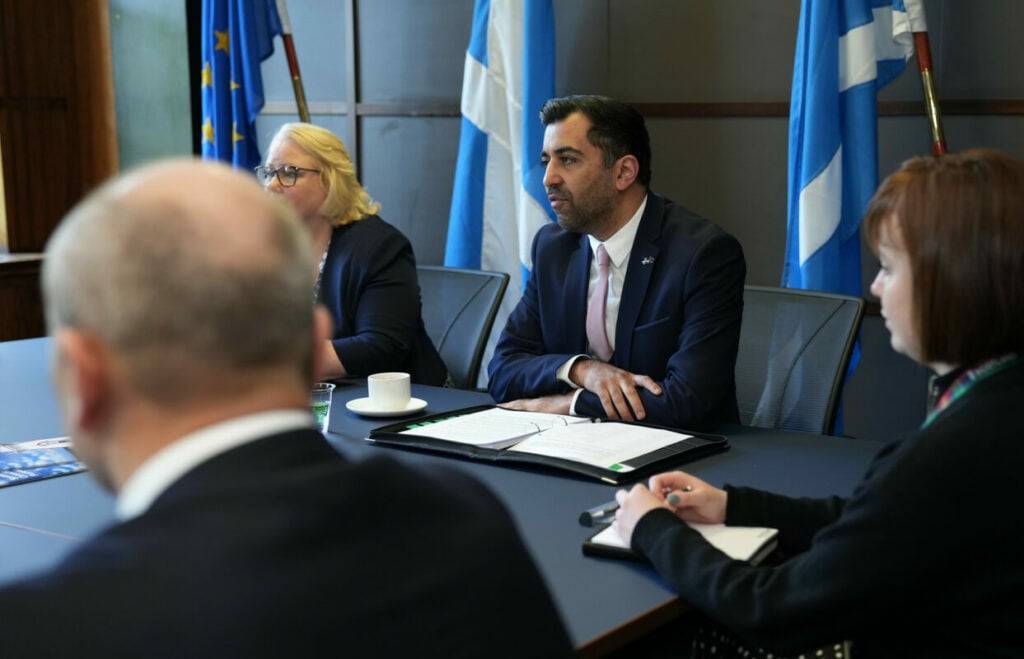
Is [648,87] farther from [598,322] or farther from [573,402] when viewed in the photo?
[573,402]

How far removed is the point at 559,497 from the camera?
1.91 meters

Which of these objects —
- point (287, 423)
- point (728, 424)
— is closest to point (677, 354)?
point (728, 424)

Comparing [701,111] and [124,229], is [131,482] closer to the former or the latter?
[124,229]

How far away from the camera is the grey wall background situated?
12.1ft

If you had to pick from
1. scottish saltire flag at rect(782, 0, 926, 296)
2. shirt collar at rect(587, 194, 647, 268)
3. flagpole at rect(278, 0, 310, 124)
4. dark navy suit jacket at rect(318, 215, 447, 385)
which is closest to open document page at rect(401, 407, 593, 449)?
shirt collar at rect(587, 194, 647, 268)

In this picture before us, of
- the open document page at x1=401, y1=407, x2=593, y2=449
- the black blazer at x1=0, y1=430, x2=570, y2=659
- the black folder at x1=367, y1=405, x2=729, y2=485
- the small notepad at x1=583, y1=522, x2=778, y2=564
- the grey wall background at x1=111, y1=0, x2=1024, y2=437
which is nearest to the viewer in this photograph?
the black blazer at x1=0, y1=430, x2=570, y2=659

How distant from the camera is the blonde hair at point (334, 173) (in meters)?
3.35

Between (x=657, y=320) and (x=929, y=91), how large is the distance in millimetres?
1246

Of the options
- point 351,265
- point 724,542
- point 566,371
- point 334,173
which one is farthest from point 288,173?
point 724,542

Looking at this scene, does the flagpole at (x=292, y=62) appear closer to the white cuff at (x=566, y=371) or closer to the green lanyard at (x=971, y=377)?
the white cuff at (x=566, y=371)

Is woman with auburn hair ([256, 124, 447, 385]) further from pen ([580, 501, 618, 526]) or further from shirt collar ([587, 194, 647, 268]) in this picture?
pen ([580, 501, 618, 526])

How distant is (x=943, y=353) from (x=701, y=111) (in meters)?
2.85

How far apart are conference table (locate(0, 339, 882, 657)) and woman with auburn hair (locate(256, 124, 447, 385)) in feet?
0.92

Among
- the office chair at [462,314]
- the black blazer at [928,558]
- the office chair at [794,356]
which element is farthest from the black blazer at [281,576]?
the office chair at [462,314]
